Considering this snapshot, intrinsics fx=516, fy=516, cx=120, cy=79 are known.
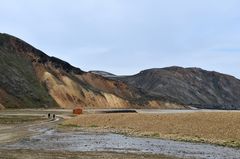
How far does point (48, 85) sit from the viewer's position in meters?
139

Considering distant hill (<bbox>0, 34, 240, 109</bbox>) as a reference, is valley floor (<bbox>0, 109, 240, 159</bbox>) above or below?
below

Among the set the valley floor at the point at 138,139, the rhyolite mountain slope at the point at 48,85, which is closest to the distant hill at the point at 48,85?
the rhyolite mountain slope at the point at 48,85

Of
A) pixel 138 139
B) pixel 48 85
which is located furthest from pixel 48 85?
pixel 138 139

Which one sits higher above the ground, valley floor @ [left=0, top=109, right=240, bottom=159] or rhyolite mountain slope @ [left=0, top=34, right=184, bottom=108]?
rhyolite mountain slope @ [left=0, top=34, right=184, bottom=108]

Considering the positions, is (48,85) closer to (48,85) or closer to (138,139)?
(48,85)

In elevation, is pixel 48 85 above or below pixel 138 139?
above

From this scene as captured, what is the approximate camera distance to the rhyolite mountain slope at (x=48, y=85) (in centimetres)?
12356

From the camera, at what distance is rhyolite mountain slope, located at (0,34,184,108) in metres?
124

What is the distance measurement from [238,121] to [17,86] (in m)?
86.0

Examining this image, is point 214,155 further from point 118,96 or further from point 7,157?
point 118,96

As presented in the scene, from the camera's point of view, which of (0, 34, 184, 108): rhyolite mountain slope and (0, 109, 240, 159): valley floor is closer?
(0, 109, 240, 159): valley floor

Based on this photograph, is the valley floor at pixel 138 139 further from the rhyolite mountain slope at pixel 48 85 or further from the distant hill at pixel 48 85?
the rhyolite mountain slope at pixel 48 85

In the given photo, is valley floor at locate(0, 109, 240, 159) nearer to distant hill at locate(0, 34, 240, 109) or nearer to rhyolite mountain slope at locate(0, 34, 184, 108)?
distant hill at locate(0, 34, 240, 109)

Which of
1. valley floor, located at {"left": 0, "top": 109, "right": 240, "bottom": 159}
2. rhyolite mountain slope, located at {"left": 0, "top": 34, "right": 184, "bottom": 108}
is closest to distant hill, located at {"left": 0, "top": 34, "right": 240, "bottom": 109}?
rhyolite mountain slope, located at {"left": 0, "top": 34, "right": 184, "bottom": 108}
